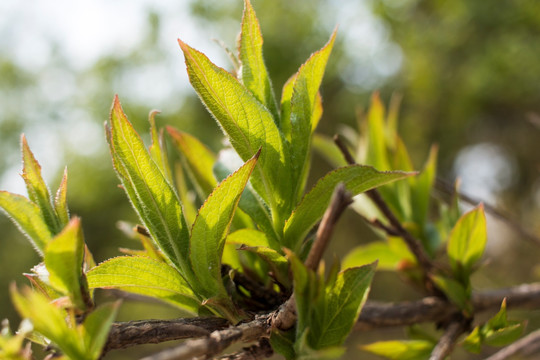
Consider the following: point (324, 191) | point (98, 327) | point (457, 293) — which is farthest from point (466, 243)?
point (98, 327)

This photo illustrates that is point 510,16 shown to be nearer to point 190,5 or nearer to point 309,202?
point 190,5

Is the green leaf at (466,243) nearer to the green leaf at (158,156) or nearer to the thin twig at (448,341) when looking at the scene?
the thin twig at (448,341)

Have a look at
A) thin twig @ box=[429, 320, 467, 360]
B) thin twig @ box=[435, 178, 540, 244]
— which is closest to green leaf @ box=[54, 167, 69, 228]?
thin twig @ box=[429, 320, 467, 360]

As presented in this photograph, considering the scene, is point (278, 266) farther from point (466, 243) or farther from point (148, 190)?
point (466, 243)

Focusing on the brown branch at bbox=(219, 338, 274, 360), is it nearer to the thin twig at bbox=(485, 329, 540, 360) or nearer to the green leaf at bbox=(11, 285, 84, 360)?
the green leaf at bbox=(11, 285, 84, 360)

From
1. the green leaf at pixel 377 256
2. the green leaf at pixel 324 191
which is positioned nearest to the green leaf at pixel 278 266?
the green leaf at pixel 324 191

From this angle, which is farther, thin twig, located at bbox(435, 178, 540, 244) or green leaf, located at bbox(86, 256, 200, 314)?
thin twig, located at bbox(435, 178, 540, 244)

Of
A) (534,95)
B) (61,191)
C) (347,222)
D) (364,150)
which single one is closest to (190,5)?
(347,222)
